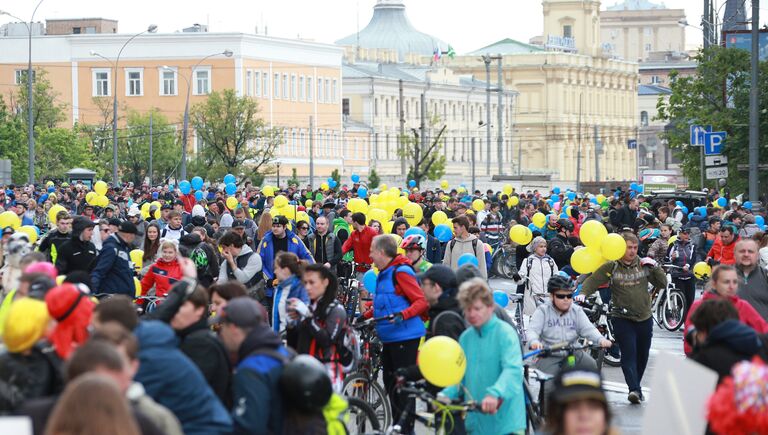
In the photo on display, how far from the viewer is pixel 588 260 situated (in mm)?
17859

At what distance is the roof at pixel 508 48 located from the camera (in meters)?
161

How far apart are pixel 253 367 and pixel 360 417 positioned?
3005 mm

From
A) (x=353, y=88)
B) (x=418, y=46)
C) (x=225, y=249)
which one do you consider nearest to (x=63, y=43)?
(x=353, y=88)

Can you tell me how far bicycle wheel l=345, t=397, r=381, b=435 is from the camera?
1161cm

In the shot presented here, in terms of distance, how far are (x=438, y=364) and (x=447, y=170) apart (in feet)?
387

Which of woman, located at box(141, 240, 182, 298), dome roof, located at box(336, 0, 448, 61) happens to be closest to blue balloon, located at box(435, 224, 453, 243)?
woman, located at box(141, 240, 182, 298)

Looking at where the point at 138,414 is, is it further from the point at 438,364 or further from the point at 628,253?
the point at 628,253

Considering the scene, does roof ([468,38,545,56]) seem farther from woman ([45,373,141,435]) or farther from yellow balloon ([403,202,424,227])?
woman ([45,373,141,435])

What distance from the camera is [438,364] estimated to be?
10133 millimetres

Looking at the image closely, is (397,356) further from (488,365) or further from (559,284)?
(488,365)

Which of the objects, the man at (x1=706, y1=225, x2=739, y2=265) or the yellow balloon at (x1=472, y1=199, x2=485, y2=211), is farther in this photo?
the yellow balloon at (x1=472, y1=199, x2=485, y2=211)

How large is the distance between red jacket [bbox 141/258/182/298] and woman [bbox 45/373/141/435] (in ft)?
35.4

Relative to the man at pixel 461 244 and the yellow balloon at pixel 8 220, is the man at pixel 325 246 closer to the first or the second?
the man at pixel 461 244

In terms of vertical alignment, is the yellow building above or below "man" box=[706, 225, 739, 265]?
above
